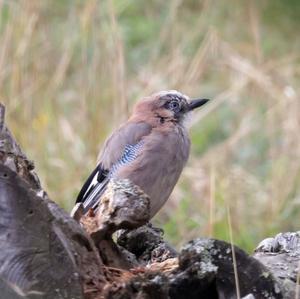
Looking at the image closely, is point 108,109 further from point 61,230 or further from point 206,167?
point 61,230

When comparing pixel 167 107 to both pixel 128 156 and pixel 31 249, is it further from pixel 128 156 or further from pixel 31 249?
pixel 31 249

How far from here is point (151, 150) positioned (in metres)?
4.45

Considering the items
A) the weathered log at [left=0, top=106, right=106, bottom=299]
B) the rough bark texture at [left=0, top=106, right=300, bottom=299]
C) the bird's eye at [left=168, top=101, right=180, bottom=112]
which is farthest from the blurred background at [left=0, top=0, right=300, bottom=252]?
the weathered log at [left=0, top=106, right=106, bottom=299]

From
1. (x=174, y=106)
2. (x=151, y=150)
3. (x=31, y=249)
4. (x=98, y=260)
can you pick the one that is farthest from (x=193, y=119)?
(x=31, y=249)

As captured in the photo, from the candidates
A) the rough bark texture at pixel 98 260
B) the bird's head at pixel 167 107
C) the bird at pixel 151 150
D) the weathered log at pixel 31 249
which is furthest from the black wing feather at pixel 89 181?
the weathered log at pixel 31 249

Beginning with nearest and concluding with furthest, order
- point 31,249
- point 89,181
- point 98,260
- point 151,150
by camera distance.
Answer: point 31,249
point 98,260
point 89,181
point 151,150

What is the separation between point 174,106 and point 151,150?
0.35 m

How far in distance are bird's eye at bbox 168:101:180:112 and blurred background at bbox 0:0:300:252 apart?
1.10 ft

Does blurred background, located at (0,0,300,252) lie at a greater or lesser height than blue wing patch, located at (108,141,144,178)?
greater

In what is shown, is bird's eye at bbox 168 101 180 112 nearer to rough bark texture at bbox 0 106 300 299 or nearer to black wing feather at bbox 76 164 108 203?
black wing feather at bbox 76 164 108 203

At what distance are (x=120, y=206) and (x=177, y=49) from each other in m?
3.22

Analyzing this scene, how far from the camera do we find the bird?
432 cm

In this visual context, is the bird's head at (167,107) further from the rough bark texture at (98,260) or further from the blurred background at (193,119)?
the rough bark texture at (98,260)

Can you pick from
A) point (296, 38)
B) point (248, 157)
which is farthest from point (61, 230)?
point (296, 38)
